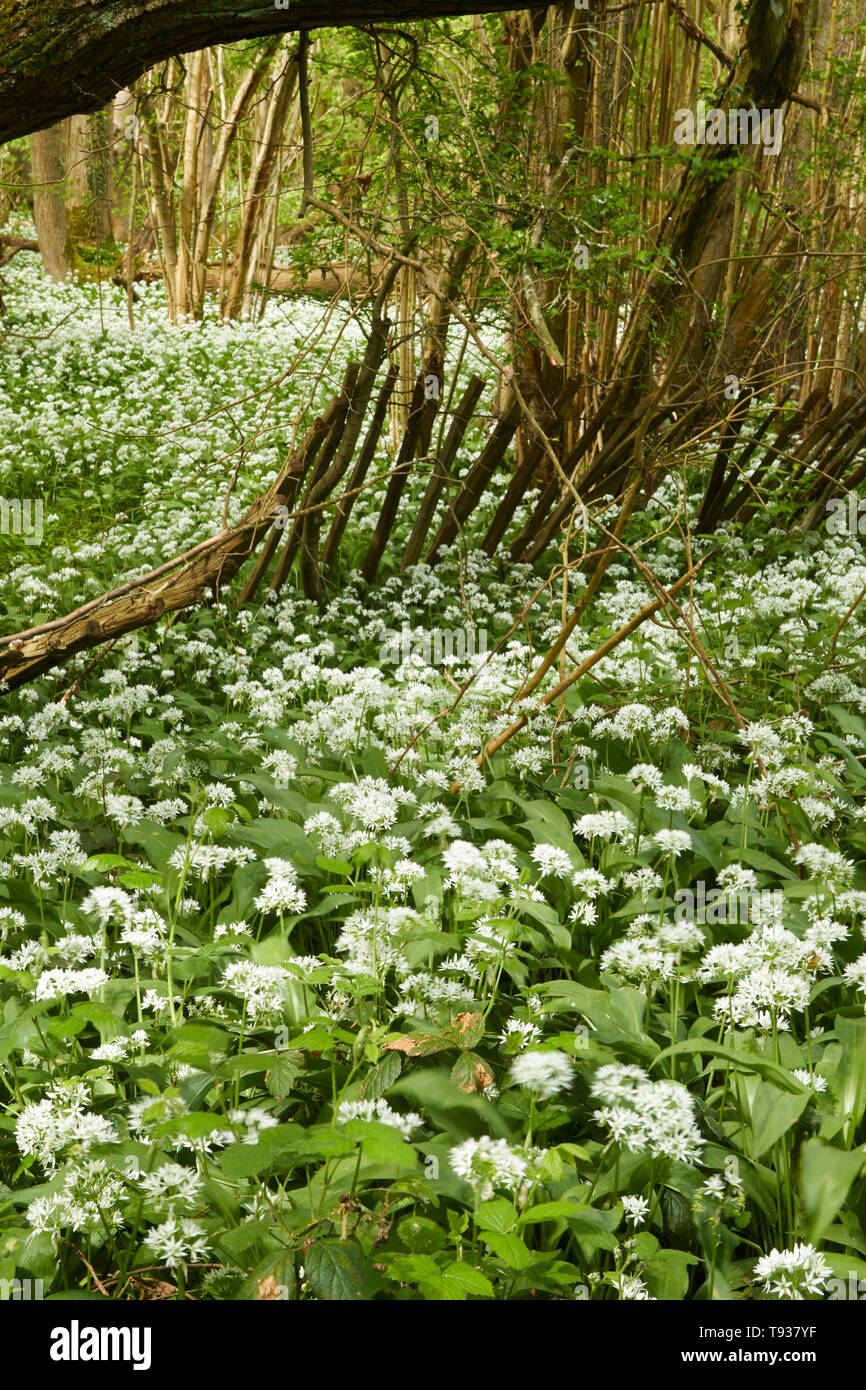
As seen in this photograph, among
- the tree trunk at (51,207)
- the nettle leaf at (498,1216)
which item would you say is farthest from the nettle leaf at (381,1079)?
the tree trunk at (51,207)

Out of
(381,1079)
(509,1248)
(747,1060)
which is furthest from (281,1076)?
(747,1060)

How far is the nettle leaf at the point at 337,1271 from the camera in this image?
1.20 metres

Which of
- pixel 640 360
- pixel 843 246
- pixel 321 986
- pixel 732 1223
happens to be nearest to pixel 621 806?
pixel 321 986

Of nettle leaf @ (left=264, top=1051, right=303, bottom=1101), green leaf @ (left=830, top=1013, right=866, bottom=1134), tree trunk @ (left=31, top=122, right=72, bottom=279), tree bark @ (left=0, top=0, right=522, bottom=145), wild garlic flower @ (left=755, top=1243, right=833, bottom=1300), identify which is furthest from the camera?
tree trunk @ (left=31, top=122, right=72, bottom=279)

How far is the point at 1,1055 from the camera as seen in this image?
1667 millimetres

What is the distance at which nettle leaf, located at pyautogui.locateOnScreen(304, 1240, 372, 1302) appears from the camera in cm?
120

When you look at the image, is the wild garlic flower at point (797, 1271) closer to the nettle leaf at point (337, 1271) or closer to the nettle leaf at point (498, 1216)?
the nettle leaf at point (498, 1216)

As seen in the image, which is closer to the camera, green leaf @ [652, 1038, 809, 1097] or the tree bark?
green leaf @ [652, 1038, 809, 1097]

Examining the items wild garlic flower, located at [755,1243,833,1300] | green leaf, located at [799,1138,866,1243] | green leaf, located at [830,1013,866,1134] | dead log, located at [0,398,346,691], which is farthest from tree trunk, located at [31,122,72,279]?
wild garlic flower, located at [755,1243,833,1300]

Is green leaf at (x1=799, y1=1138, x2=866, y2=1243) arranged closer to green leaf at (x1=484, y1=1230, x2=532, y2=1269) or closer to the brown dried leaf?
green leaf at (x1=484, y1=1230, x2=532, y2=1269)

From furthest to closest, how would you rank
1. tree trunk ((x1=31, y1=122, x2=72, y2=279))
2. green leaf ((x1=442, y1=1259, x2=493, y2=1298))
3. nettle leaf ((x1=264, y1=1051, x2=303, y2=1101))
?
tree trunk ((x1=31, y1=122, x2=72, y2=279)), nettle leaf ((x1=264, y1=1051, x2=303, y2=1101)), green leaf ((x1=442, y1=1259, x2=493, y2=1298))

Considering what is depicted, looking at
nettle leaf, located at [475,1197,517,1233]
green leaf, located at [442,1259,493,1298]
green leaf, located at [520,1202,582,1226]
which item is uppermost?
green leaf, located at [520,1202,582,1226]
